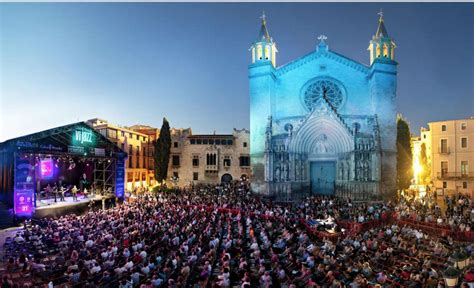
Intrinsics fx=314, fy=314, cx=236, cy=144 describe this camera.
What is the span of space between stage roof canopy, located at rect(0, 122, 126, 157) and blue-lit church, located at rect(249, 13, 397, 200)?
1655 cm

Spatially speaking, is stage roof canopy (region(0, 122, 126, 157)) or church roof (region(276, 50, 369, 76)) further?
church roof (region(276, 50, 369, 76))

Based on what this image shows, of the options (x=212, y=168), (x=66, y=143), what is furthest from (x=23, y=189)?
(x=212, y=168)

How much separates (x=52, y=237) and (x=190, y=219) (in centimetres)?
848

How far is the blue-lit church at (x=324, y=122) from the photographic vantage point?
3306 centimetres

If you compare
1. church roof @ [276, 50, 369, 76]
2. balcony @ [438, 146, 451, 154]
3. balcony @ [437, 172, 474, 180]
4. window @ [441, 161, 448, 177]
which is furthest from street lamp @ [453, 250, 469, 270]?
balcony @ [438, 146, 451, 154]

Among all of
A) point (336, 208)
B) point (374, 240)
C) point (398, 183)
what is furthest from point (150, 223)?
point (398, 183)

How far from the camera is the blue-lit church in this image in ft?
108

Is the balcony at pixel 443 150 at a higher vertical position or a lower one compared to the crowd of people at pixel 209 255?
higher

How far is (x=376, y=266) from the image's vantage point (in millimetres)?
13758

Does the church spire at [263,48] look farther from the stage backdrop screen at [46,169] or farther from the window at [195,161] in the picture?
the stage backdrop screen at [46,169]

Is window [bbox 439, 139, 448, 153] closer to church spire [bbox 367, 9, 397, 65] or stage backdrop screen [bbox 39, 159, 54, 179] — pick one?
church spire [bbox 367, 9, 397, 65]

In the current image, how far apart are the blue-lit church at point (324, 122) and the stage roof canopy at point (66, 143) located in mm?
16552

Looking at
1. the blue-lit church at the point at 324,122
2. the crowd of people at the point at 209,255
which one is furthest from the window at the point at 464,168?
the crowd of people at the point at 209,255

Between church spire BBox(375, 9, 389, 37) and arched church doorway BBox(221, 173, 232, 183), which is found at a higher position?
church spire BBox(375, 9, 389, 37)
